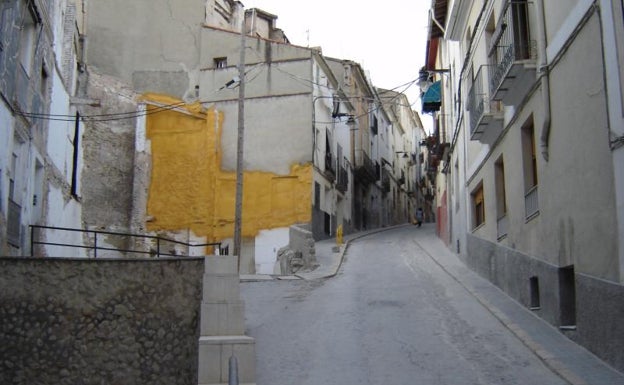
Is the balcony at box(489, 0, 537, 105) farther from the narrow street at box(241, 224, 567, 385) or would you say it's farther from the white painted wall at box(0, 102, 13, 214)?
the white painted wall at box(0, 102, 13, 214)

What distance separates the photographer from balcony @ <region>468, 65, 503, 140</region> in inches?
543

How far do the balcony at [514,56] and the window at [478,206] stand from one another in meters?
5.47

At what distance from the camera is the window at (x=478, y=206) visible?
688 inches

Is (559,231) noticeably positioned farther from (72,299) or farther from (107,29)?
(107,29)

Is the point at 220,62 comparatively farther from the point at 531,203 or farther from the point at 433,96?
the point at 531,203

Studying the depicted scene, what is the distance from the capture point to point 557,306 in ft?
33.7

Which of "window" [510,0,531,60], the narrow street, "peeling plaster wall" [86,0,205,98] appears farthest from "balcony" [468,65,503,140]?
"peeling plaster wall" [86,0,205,98]

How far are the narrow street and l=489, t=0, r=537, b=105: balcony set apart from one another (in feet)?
12.6

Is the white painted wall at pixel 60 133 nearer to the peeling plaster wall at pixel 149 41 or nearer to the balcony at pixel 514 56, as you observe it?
the balcony at pixel 514 56

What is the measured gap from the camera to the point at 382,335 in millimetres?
10992

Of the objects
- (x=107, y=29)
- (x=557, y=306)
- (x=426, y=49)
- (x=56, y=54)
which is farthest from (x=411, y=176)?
(x=557, y=306)

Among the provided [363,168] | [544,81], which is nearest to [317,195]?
[363,168]

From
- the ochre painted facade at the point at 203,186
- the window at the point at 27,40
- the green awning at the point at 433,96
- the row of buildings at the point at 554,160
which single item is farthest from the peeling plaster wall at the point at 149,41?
the window at the point at 27,40

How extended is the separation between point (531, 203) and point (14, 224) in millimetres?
9276
